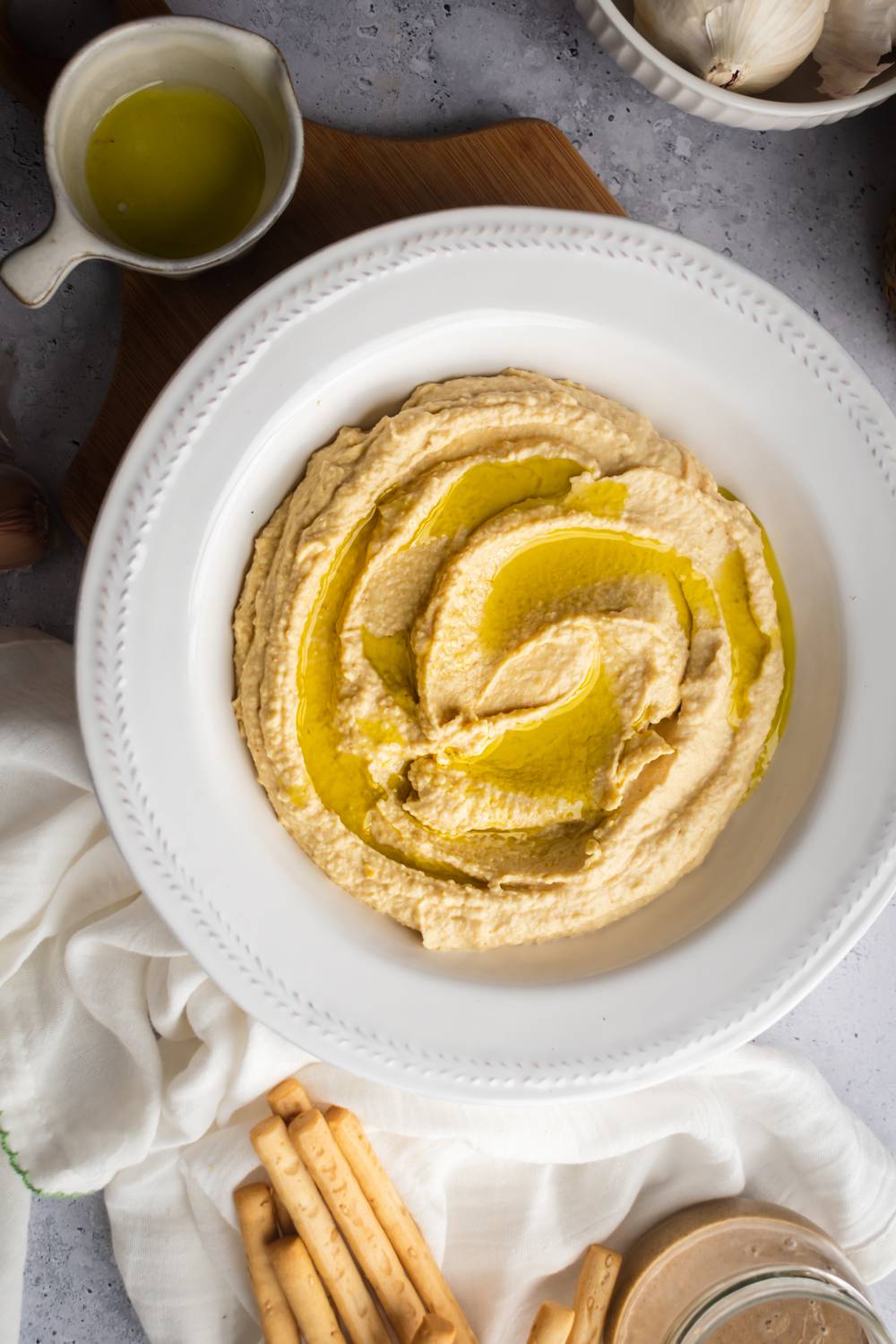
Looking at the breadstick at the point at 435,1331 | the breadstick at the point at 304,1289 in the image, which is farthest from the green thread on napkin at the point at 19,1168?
the breadstick at the point at 435,1331

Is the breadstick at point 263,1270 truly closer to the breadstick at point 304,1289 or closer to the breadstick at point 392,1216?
the breadstick at point 304,1289

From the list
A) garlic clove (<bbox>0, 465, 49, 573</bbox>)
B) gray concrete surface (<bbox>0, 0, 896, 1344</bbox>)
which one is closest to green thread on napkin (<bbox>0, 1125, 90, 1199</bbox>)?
gray concrete surface (<bbox>0, 0, 896, 1344</bbox>)

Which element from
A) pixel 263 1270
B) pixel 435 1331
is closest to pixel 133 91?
pixel 263 1270

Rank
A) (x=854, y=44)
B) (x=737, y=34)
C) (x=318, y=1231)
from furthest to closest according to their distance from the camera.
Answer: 1. (x=318, y=1231)
2. (x=854, y=44)
3. (x=737, y=34)

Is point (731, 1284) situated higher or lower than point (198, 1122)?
higher

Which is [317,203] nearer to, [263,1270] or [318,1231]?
[318,1231]

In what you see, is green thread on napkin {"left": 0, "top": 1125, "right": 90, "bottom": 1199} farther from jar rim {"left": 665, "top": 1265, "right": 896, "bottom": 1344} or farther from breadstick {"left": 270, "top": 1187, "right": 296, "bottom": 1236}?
jar rim {"left": 665, "top": 1265, "right": 896, "bottom": 1344}
